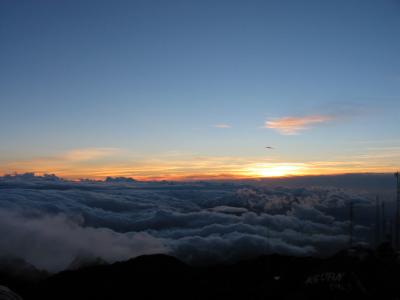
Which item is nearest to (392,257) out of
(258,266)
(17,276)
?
(258,266)

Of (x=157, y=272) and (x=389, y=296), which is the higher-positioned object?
(x=389, y=296)

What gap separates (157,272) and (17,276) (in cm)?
6720

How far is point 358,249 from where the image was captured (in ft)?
229

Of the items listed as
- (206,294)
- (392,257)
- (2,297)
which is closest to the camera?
(2,297)

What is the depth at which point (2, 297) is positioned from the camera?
3222cm

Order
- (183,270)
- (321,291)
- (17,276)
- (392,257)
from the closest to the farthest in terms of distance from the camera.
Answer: (321,291), (392,257), (183,270), (17,276)

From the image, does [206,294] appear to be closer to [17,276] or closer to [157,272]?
[157,272]

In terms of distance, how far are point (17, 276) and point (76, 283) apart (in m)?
45.8

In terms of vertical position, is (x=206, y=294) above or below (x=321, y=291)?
below

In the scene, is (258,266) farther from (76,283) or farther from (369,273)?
(369,273)

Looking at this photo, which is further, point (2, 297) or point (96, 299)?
point (96, 299)

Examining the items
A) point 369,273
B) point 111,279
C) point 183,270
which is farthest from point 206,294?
point 369,273

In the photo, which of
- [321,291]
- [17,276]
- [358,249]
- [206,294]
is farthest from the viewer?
[17,276]

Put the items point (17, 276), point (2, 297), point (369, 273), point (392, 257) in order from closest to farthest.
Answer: point (2, 297) < point (369, 273) < point (392, 257) < point (17, 276)
